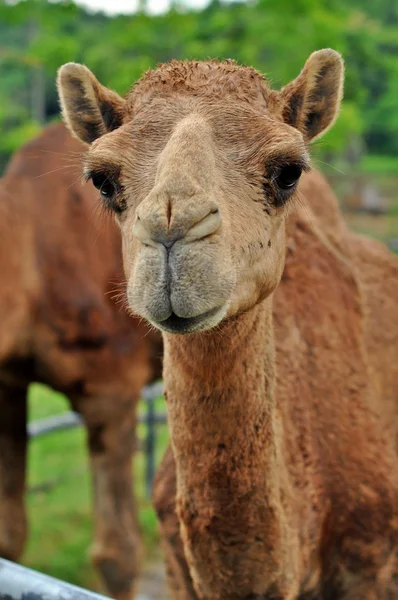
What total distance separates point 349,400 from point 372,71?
16962mm

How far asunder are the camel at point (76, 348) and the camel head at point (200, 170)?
2282 mm

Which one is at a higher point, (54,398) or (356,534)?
(356,534)

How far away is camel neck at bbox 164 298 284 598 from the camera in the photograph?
2.69 meters

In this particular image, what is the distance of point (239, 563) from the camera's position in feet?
9.18

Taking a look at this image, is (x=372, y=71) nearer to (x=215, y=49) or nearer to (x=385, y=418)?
(x=215, y=49)

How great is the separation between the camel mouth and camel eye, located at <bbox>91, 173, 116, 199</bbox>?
613 millimetres

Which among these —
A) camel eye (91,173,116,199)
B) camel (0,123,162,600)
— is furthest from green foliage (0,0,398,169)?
camel eye (91,173,116,199)

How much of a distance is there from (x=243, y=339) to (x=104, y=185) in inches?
26.3

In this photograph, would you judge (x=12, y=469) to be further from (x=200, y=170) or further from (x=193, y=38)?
(x=193, y=38)

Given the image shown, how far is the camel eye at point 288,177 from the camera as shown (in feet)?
8.49

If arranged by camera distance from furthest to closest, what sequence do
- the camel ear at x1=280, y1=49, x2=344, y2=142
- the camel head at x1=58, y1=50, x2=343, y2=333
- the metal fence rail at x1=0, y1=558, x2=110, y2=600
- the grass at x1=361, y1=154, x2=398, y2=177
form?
the grass at x1=361, y1=154, x2=398, y2=177, the camel ear at x1=280, y1=49, x2=344, y2=142, the camel head at x1=58, y1=50, x2=343, y2=333, the metal fence rail at x1=0, y1=558, x2=110, y2=600

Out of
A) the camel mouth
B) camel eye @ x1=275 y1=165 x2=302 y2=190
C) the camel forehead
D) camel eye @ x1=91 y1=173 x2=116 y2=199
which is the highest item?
the camel forehead

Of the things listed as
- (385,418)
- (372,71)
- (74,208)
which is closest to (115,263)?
(74,208)

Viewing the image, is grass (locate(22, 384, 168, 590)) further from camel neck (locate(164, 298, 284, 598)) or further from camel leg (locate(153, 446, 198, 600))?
camel neck (locate(164, 298, 284, 598))
